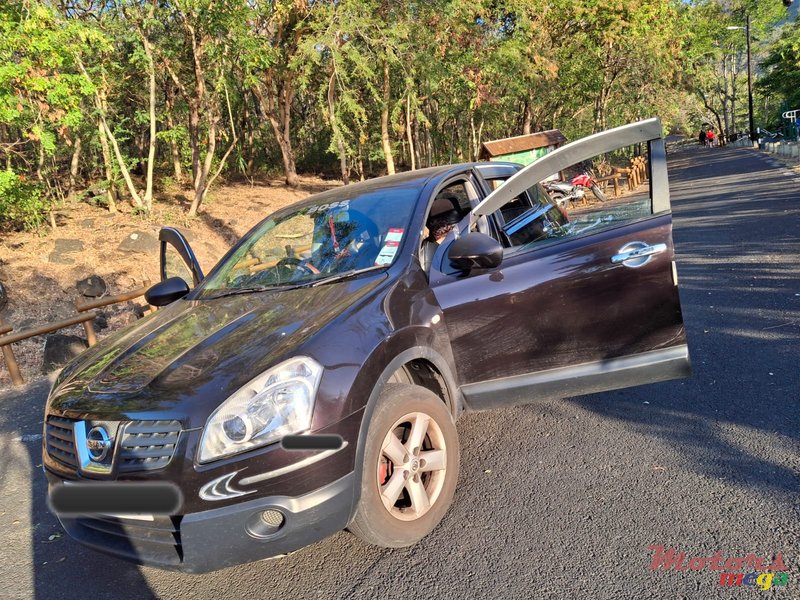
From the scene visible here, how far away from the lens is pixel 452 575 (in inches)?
105

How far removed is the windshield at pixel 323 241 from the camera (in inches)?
138

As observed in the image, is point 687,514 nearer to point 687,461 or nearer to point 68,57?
point 687,461

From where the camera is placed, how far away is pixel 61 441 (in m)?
2.69

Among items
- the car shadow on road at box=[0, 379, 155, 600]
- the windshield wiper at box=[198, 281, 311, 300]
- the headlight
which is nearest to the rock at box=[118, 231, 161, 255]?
the car shadow on road at box=[0, 379, 155, 600]

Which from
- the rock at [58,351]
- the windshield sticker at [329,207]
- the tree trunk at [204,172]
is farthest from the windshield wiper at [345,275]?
the tree trunk at [204,172]

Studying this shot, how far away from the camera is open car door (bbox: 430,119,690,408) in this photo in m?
3.40

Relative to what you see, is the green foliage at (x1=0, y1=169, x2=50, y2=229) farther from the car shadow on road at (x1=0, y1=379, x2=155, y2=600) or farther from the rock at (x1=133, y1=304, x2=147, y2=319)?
the car shadow on road at (x1=0, y1=379, x2=155, y2=600)

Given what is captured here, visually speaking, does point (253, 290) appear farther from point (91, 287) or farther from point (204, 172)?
point (204, 172)

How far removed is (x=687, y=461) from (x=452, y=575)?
1559mm

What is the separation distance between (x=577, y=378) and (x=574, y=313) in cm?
39

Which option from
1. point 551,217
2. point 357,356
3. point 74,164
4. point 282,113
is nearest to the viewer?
point 357,356

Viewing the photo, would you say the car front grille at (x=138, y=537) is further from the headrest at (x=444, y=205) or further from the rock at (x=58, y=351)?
the rock at (x=58, y=351)

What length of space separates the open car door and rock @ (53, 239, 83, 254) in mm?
12431

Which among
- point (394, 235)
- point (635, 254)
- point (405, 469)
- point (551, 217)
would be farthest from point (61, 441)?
point (551, 217)
